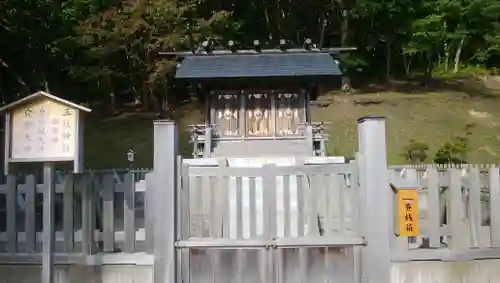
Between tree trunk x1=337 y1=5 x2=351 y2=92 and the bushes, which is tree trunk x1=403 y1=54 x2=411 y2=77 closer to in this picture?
tree trunk x1=337 y1=5 x2=351 y2=92

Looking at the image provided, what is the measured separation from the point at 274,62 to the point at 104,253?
11245 millimetres

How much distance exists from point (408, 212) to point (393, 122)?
2283 centimetres

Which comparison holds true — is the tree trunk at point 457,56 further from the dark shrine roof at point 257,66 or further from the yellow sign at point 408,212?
the yellow sign at point 408,212

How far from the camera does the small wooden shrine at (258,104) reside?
51.8 feet

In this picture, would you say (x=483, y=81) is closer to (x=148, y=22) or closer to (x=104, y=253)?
(x=148, y=22)

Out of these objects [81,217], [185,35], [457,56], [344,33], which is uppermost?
[344,33]

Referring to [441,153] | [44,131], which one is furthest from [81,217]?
[441,153]

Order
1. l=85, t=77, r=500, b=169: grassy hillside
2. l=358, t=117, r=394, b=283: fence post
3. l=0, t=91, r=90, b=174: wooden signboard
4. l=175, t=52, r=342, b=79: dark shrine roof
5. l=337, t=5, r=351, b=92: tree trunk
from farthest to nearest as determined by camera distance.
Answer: l=337, t=5, r=351, b=92: tree trunk
l=85, t=77, r=500, b=169: grassy hillside
l=175, t=52, r=342, b=79: dark shrine roof
l=358, t=117, r=394, b=283: fence post
l=0, t=91, r=90, b=174: wooden signboard

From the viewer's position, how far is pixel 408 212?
19.6ft

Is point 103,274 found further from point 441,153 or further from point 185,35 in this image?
point 185,35

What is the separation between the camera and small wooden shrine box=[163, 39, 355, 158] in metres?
15.8

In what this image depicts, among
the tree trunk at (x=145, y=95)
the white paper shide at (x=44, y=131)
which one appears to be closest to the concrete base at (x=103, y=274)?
the white paper shide at (x=44, y=131)

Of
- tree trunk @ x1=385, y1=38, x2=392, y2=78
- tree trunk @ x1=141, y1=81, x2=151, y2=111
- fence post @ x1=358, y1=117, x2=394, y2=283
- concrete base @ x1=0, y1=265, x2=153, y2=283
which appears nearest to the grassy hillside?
tree trunk @ x1=141, y1=81, x2=151, y2=111

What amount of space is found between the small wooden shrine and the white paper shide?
1007 centimetres
